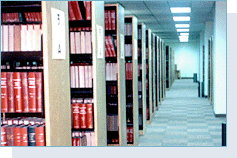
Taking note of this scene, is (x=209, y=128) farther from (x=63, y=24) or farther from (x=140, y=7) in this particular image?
(x=63, y=24)

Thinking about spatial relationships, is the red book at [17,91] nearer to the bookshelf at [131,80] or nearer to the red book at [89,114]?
the red book at [89,114]

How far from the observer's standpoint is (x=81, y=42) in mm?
4234

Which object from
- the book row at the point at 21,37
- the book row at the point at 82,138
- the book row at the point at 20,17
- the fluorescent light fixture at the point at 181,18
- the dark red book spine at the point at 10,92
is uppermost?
the fluorescent light fixture at the point at 181,18

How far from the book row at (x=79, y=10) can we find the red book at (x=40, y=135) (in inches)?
67.6

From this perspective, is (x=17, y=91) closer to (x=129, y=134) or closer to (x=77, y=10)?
(x=77, y=10)

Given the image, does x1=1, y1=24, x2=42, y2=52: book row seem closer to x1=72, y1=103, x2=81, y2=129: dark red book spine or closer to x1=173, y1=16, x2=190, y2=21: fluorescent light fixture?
x1=72, y1=103, x2=81, y2=129: dark red book spine

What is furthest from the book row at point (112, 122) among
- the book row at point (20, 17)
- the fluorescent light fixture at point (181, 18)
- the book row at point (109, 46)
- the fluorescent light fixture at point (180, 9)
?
the fluorescent light fixture at point (181, 18)

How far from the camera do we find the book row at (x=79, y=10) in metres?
4.23

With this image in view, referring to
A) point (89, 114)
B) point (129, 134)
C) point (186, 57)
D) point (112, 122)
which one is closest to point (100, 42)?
point (89, 114)

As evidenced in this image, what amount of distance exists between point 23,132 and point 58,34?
0.83 meters

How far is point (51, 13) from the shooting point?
9.22 ft

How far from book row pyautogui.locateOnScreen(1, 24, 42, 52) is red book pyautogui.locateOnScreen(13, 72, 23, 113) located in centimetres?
22
